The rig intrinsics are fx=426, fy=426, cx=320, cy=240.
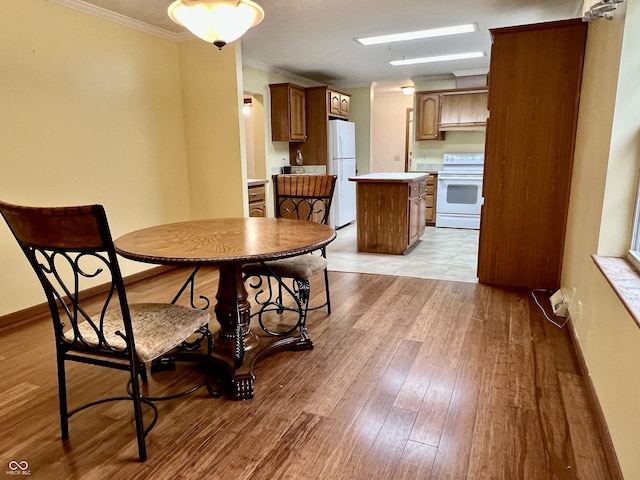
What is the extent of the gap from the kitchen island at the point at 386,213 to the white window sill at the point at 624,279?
2.67 m

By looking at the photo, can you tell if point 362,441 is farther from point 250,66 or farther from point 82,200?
point 250,66

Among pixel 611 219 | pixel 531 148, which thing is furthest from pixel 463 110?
pixel 611 219

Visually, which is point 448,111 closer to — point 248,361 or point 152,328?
point 248,361

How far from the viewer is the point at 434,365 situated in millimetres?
2240

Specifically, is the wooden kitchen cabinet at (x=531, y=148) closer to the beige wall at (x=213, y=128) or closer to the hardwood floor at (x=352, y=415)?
the hardwood floor at (x=352, y=415)

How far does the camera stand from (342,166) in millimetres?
6355

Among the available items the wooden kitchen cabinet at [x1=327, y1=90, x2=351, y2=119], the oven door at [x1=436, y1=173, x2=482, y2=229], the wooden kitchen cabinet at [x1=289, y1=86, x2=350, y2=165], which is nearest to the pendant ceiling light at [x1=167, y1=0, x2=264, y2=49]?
the wooden kitchen cabinet at [x1=289, y1=86, x2=350, y2=165]

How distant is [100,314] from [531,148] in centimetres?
307

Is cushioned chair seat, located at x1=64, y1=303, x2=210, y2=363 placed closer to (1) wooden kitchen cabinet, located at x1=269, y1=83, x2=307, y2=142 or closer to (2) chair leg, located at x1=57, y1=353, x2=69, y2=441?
(2) chair leg, located at x1=57, y1=353, x2=69, y2=441

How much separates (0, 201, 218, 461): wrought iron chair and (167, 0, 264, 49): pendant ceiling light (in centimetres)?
134

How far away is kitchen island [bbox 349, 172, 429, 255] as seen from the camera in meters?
4.54

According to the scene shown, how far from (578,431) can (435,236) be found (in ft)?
13.9

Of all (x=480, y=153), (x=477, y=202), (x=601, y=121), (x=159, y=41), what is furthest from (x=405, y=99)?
(x=601, y=121)

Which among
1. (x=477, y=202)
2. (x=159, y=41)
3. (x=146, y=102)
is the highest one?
(x=159, y=41)
